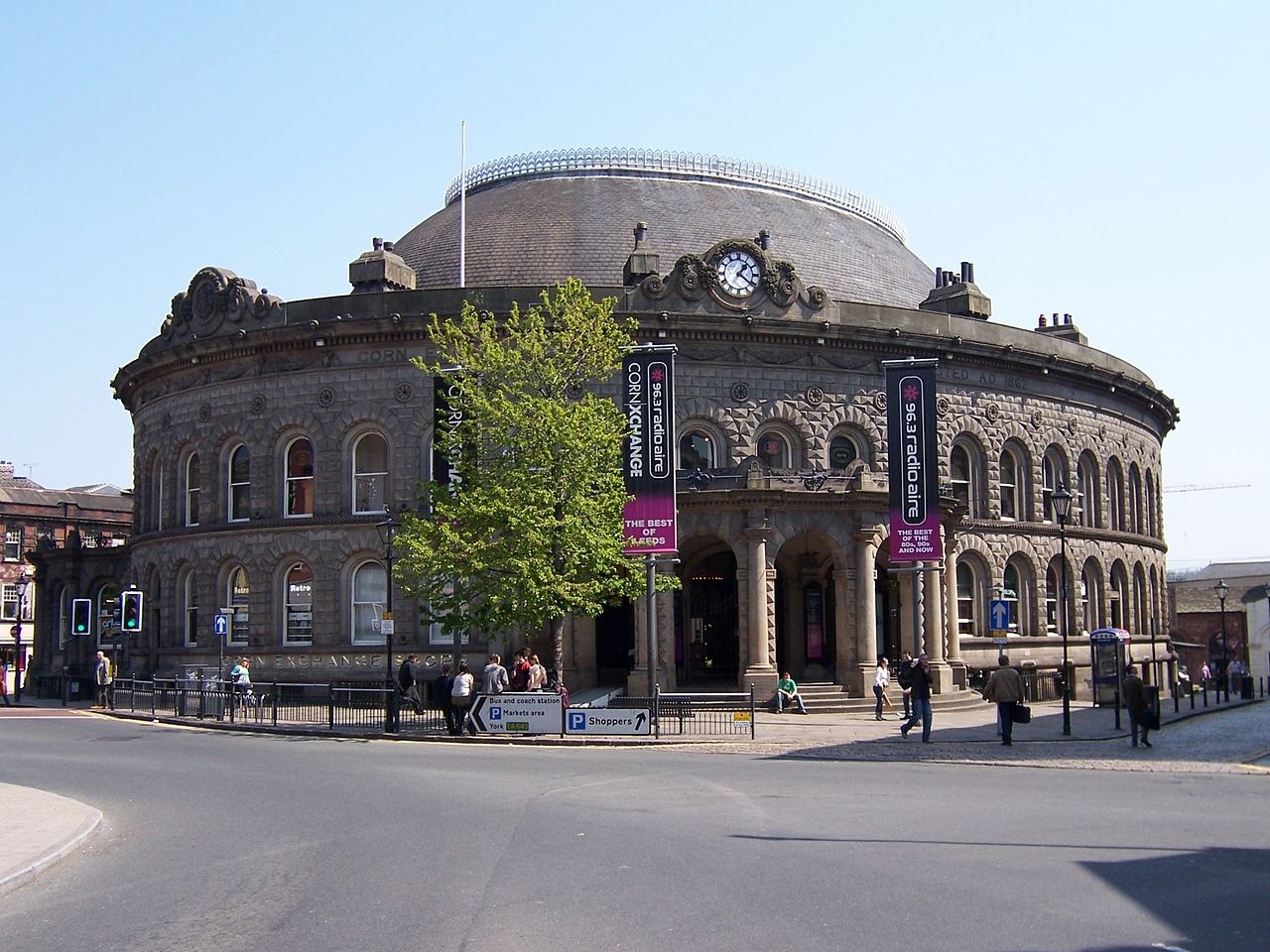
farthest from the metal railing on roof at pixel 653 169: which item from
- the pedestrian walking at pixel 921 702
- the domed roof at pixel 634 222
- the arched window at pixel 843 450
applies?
the pedestrian walking at pixel 921 702

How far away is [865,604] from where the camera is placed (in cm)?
3594

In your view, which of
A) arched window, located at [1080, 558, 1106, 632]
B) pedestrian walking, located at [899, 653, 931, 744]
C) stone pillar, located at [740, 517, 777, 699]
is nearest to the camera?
pedestrian walking, located at [899, 653, 931, 744]

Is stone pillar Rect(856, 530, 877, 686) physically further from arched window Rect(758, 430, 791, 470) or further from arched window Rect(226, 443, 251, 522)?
arched window Rect(226, 443, 251, 522)

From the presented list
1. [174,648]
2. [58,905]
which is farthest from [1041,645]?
[58,905]

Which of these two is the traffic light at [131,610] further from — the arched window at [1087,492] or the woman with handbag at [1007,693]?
the arched window at [1087,492]

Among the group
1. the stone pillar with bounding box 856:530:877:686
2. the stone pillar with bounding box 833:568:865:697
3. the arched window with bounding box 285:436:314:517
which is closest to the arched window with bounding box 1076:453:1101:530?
the stone pillar with bounding box 856:530:877:686

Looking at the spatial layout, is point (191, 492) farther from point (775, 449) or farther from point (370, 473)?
point (775, 449)

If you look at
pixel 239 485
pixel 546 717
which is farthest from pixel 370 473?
pixel 546 717

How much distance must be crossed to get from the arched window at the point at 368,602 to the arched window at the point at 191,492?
729cm

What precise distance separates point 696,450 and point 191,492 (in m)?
17.2

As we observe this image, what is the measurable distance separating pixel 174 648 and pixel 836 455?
22.5 m

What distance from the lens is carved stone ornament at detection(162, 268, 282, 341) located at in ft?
136

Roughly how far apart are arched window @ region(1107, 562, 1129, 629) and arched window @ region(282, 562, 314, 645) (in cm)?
2993

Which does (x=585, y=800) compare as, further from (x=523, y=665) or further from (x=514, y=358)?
(x=514, y=358)
